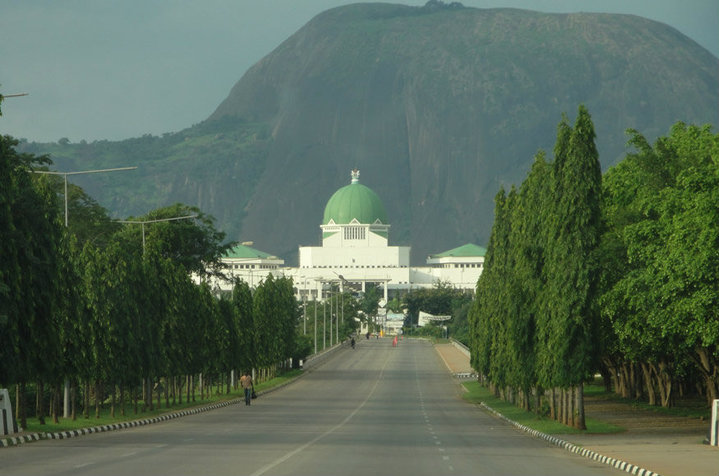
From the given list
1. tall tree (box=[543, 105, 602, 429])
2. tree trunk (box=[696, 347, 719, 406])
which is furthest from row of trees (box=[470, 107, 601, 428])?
tree trunk (box=[696, 347, 719, 406])

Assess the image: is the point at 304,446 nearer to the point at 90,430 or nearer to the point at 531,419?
the point at 90,430

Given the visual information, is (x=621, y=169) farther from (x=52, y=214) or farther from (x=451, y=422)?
(x=52, y=214)

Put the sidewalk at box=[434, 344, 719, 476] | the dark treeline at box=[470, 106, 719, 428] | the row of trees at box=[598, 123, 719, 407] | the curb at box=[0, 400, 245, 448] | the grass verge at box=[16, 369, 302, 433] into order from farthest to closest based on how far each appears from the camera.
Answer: the grass verge at box=[16, 369, 302, 433], the dark treeline at box=[470, 106, 719, 428], the row of trees at box=[598, 123, 719, 407], the curb at box=[0, 400, 245, 448], the sidewalk at box=[434, 344, 719, 476]

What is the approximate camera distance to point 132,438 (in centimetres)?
3753

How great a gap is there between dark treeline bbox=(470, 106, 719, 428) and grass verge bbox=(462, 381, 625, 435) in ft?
2.06

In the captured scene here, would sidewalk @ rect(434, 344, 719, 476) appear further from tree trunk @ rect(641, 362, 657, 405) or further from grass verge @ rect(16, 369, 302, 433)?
grass verge @ rect(16, 369, 302, 433)

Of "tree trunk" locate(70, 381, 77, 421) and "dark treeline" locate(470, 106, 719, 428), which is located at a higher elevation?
"dark treeline" locate(470, 106, 719, 428)

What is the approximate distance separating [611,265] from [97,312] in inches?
721

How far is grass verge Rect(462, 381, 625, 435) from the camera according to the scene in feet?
144

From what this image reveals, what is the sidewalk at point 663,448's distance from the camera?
28.2 m

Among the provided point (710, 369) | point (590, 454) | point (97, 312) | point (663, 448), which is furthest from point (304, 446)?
point (710, 369)

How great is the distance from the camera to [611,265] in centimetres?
4747

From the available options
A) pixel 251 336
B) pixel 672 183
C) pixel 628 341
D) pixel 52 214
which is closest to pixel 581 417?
pixel 628 341

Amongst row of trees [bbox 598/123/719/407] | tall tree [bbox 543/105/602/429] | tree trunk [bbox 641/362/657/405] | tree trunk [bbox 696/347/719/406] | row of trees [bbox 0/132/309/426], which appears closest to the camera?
row of trees [bbox 0/132/309/426]
